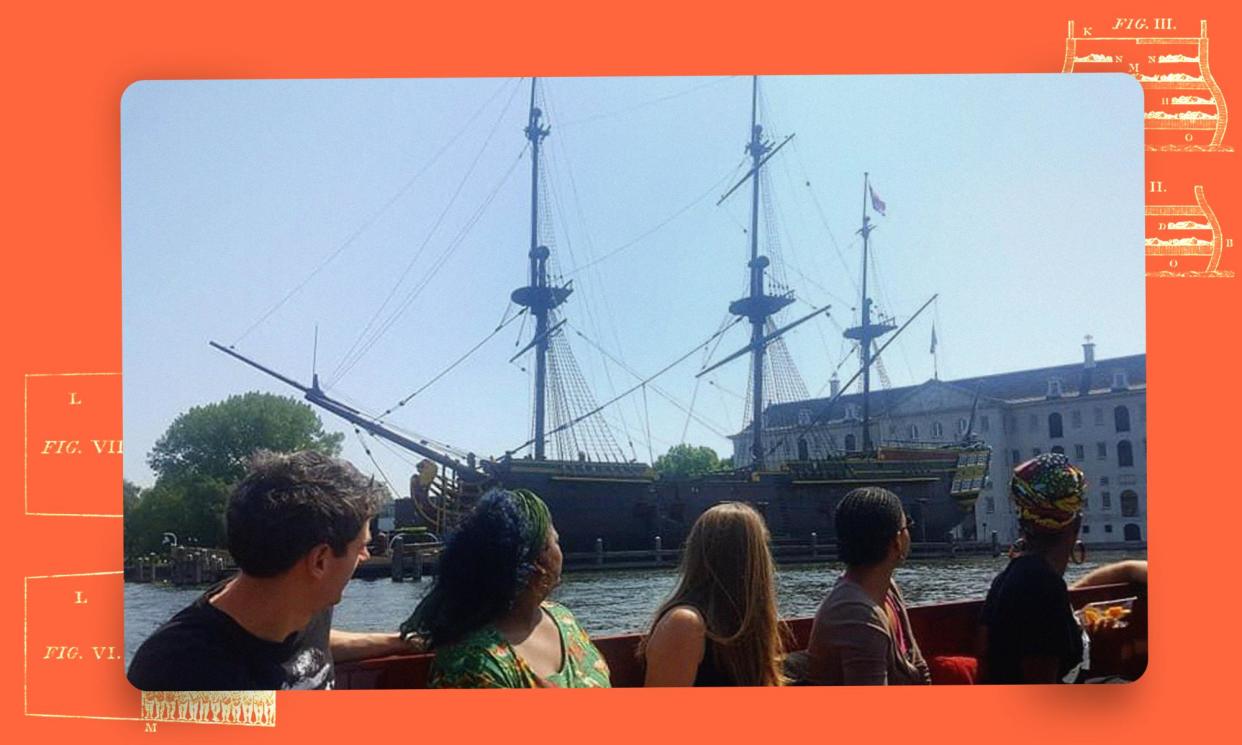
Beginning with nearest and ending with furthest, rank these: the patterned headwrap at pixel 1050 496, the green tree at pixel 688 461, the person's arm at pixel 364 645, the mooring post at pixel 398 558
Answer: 1. the person's arm at pixel 364 645
2. the patterned headwrap at pixel 1050 496
3. the mooring post at pixel 398 558
4. the green tree at pixel 688 461

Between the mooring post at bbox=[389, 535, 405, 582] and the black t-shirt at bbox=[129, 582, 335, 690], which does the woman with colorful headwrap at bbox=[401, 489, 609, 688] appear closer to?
the black t-shirt at bbox=[129, 582, 335, 690]

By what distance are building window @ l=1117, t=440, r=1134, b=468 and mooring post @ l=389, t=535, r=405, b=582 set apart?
221cm

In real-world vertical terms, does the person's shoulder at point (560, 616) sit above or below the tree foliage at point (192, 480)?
below

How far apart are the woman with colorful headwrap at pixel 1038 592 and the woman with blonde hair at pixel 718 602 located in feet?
1.95

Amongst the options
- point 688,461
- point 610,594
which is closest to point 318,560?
point 610,594

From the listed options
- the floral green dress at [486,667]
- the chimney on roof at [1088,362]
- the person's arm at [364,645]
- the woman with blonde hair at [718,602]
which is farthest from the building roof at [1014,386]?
the person's arm at [364,645]

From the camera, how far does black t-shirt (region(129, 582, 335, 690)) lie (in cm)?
174

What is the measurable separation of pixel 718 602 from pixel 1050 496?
885 millimetres

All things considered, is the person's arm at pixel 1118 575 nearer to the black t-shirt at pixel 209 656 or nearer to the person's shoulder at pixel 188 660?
the black t-shirt at pixel 209 656

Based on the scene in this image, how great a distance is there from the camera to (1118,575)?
2.68 metres

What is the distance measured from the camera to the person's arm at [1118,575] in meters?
2.65

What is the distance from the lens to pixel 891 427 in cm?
457

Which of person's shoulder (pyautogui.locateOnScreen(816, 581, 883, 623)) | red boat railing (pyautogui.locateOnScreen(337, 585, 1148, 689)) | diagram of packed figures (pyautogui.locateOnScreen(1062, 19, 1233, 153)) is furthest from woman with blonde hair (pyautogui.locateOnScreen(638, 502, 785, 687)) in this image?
diagram of packed figures (pyautogui.locateOnScreen(1062, 19, 1233, 153))

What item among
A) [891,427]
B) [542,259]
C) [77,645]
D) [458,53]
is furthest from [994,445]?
[77,645]
